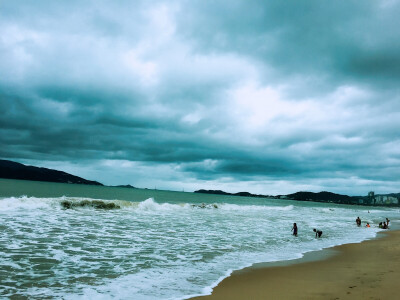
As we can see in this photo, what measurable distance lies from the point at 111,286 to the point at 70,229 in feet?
34.7

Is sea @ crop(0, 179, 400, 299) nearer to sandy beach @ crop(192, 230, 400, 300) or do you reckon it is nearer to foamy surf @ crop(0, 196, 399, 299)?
foamy surf @ crop(0, 196, 399, 299)

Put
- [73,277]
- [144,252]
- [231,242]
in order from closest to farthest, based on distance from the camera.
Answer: [73,277], [144,252], [231,242]

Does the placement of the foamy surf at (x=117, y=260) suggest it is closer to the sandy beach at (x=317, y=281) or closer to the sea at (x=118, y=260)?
the sea at (x=118, y=260)

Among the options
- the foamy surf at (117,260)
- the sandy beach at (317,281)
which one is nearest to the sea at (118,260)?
the foamy surf at (117,260)

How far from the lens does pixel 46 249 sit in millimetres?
11312

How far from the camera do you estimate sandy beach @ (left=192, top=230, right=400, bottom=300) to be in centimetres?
727

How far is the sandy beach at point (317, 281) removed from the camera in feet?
23.8

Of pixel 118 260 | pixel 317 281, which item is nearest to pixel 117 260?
pixel 118 260

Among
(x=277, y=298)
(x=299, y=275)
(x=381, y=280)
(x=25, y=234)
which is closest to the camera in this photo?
(x=277, y=298)

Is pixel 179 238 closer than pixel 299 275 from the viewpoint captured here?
No

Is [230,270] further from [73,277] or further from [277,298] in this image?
[73,277]

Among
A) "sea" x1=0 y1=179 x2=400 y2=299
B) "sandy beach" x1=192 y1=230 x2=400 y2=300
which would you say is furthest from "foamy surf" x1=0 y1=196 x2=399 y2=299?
"sandy beach" x1=192 y1=230 x2=400 y2=300

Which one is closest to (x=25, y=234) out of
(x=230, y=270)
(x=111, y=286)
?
(x=111, y=286)

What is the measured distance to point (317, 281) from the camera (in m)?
8.71
